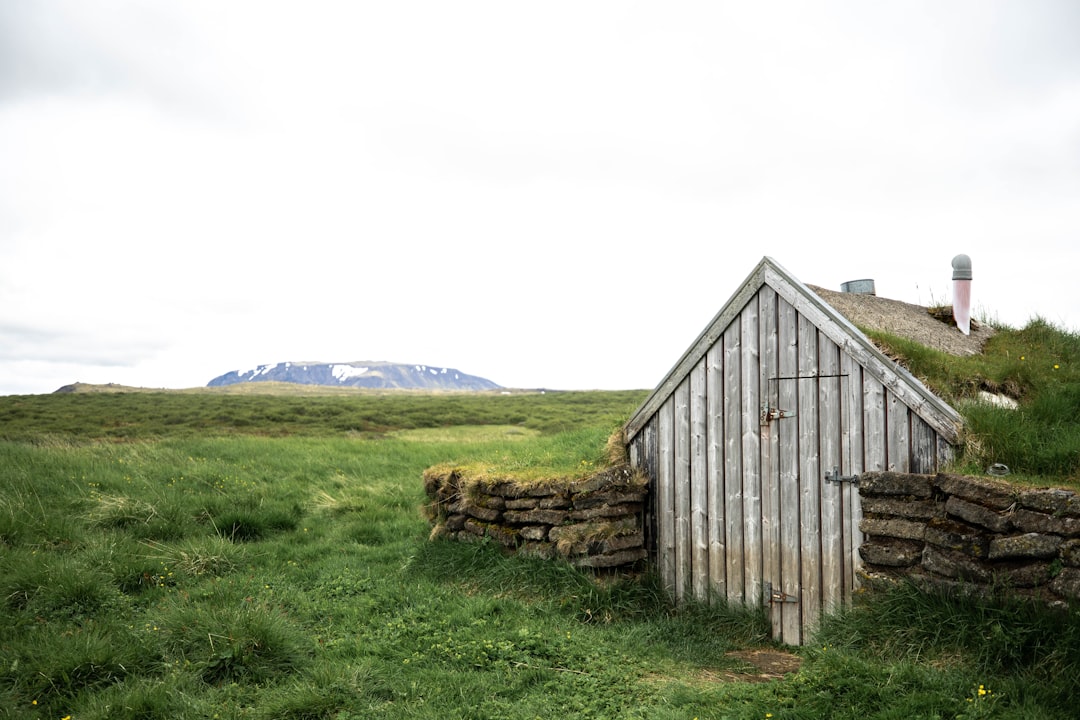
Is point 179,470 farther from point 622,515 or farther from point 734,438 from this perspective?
point 734,438

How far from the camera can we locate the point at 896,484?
571 centimetres

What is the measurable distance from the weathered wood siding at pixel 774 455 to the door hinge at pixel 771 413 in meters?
0.01

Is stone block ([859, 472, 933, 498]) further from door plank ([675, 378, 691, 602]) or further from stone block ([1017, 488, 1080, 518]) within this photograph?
door plank ([675, 378, 691, 602])

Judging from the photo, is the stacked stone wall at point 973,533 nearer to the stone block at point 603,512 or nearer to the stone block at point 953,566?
the stone block at point 953,566

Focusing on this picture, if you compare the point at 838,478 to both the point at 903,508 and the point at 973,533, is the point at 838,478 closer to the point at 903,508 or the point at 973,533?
the point at 903,508

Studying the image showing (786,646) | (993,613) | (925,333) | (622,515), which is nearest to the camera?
(993,613)

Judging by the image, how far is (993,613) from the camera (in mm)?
4785

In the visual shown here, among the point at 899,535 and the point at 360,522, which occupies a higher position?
the point at 899,535

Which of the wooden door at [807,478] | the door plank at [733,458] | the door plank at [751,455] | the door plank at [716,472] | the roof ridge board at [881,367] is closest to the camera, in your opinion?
the roof ridge board at [881,367]

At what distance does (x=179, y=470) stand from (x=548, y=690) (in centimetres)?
1118

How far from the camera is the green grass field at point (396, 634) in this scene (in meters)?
4.62

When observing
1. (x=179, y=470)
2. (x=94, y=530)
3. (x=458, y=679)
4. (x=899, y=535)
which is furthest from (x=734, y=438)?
(x=179, y=470)

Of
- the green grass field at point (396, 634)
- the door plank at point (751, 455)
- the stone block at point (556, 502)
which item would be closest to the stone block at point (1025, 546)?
the green grass field at point (396, 634)

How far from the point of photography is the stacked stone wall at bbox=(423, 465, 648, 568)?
763 centimetres
